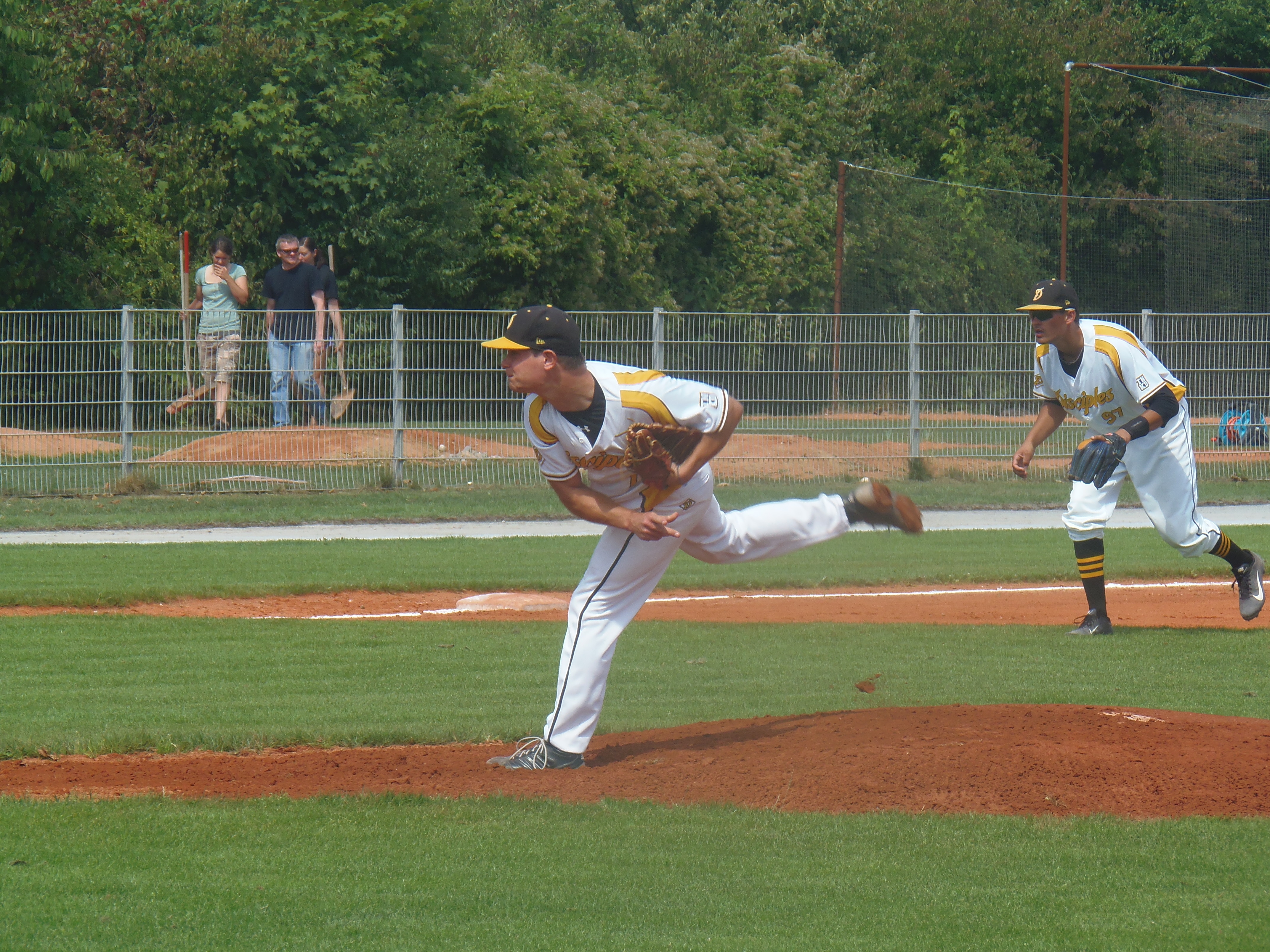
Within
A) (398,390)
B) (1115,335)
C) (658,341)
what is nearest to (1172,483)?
(1115,335)

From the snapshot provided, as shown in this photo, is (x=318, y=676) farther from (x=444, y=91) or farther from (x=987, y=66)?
(x=987, y=66)

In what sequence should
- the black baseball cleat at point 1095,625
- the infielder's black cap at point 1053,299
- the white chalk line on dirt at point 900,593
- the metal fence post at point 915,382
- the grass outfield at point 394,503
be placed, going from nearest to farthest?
the infielder's black cap at point 1053,299 → the black baseball cleat at point 1095,625 → the white chalk line on dirt at point 900,593 → the grass outfield at point 394,503 → the metal fence post at point 915,382

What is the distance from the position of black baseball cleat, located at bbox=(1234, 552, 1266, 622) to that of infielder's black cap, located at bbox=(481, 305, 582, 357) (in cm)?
587

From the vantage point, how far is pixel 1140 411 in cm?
930

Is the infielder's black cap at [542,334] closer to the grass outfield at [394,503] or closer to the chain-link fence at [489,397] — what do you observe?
the grass outfield at [394,503]

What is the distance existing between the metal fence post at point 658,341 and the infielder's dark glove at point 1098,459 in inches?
430

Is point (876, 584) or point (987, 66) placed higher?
point (987, 66)

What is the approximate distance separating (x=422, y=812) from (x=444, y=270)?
2282 centimetres

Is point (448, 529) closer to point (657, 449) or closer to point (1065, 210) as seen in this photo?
point (657, 449)

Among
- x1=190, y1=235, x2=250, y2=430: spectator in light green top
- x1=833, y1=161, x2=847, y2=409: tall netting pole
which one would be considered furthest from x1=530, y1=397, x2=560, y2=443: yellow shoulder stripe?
x1=833, y1=161, x2=847, y2=409: tall netting pole

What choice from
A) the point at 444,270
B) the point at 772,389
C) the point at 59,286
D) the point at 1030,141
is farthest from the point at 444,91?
the point at 1030,141

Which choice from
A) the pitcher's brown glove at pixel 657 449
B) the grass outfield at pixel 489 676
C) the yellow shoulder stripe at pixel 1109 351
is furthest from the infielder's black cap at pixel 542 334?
the yellow shoulder stripe at pixel 1109 351

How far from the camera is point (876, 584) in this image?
12461 millimetres

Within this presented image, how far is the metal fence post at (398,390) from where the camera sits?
18781 millimetres
